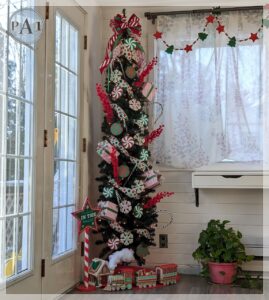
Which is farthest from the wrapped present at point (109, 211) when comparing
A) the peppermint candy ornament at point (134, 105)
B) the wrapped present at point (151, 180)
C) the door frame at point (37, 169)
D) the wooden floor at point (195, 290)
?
the peppermint candy ornament at point (134, 105)

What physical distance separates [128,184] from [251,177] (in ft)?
3.48

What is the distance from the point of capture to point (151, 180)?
12.6 feet

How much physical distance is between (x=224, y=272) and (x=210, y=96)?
5.21 feet

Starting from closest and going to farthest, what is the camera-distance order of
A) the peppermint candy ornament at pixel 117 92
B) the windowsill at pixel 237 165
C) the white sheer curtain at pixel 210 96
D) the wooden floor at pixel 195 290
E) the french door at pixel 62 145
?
the french door at pixel 62 145 < the wooden floor at pixel 195 290 < the peppermint candy ornament at pixel 117 92 < the windowsill at pixel 237 165 < the white sheer curtain at pixel 210 96

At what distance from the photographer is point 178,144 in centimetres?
429

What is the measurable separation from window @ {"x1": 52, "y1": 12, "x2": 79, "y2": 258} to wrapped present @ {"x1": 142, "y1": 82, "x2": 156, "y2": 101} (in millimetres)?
583

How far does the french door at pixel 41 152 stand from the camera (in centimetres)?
272

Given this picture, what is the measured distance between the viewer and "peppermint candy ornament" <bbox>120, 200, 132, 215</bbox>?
3770 mm

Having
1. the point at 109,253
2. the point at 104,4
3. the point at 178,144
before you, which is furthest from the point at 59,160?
the point at 104,4

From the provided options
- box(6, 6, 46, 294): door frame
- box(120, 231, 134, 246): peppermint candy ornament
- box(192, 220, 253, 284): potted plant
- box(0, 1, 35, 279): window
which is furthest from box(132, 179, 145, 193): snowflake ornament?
box(0, 1, 35, 279): window

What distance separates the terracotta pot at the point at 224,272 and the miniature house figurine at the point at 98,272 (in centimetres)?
91

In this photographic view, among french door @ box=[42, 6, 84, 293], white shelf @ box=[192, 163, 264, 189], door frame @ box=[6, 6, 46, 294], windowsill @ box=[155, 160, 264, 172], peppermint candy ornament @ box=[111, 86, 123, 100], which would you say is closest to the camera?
door frame @ box=[6, 6, 46, 294]

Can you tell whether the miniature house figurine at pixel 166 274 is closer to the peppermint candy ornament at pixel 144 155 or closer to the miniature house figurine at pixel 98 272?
the miniature house figurine at pixel 98 272

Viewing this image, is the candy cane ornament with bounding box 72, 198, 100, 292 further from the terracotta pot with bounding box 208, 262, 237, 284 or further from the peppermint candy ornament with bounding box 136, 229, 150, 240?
the terracotta pot with bounding box 208, 262, 237, 284
